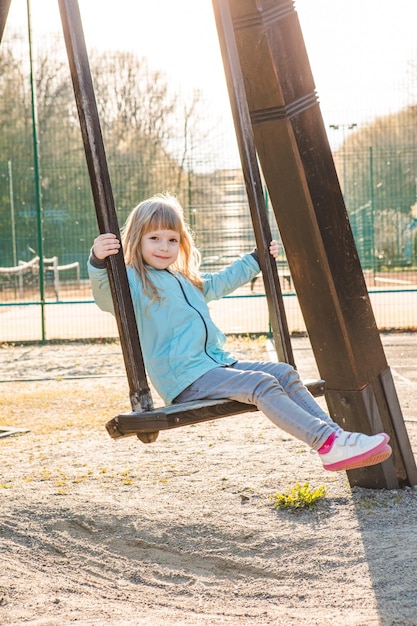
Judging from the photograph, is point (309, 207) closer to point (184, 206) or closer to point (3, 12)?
point (3, 12)

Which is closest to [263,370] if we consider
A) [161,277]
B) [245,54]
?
[161,277]

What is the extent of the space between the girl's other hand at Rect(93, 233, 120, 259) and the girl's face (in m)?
0.63

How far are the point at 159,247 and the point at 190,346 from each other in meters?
0.46

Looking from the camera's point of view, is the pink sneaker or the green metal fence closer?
the pink sneaker

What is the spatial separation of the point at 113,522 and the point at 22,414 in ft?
11.0

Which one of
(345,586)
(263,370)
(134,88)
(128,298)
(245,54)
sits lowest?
(345,586)

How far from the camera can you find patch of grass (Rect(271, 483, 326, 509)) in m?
4.45

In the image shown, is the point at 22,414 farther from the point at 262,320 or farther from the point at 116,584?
the point at 262,320

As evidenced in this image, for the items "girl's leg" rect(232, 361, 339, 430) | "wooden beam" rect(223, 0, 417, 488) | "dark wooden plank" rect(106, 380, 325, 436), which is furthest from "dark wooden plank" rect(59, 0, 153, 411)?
"wooden beam" rect(223, 0, 417, 488)

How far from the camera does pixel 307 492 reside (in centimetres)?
452

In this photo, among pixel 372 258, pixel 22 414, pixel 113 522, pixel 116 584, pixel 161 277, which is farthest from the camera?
pixel 372 258

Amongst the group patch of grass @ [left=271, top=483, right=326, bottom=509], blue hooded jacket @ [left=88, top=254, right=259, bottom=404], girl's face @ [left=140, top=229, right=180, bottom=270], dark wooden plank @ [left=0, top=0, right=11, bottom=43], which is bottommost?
patch of grass @ [left=271, top=483, right=326, bottom=509]

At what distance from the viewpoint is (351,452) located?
11.5ft

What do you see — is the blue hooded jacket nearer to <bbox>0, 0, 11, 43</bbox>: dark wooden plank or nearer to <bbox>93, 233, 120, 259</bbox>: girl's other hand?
<bbox>93, 233, 120, 259</bbox>: girl's other hand
